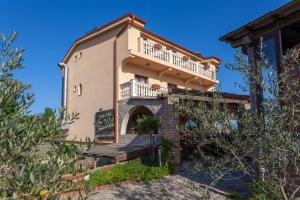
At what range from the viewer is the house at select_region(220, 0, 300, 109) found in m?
7.31

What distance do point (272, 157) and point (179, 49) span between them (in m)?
19.9

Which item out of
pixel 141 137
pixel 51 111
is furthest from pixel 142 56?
pixel 51 111

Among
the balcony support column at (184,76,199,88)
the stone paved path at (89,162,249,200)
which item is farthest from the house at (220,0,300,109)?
the balcony support column at (184,76,199,88)

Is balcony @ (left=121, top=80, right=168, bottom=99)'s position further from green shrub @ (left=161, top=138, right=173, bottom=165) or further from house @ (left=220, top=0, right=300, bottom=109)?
house @ (left=220, top=0, right=300, bottom=109)

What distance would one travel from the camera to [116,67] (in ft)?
59.0

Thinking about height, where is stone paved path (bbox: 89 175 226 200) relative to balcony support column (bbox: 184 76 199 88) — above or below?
below

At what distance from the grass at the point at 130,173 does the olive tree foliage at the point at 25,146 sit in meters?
7.46

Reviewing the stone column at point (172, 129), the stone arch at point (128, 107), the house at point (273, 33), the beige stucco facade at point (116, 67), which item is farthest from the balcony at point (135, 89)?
the house at point (273, 33)

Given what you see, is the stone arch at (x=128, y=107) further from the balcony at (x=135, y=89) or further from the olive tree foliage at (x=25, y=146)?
the olive tree foliage at (x=25, y=146)

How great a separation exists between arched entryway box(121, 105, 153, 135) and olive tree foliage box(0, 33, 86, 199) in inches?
547

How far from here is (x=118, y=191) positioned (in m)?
9.27

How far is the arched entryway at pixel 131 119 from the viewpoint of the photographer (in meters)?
16.9

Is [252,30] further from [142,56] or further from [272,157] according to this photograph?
[142,56]

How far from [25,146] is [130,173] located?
8.90m
